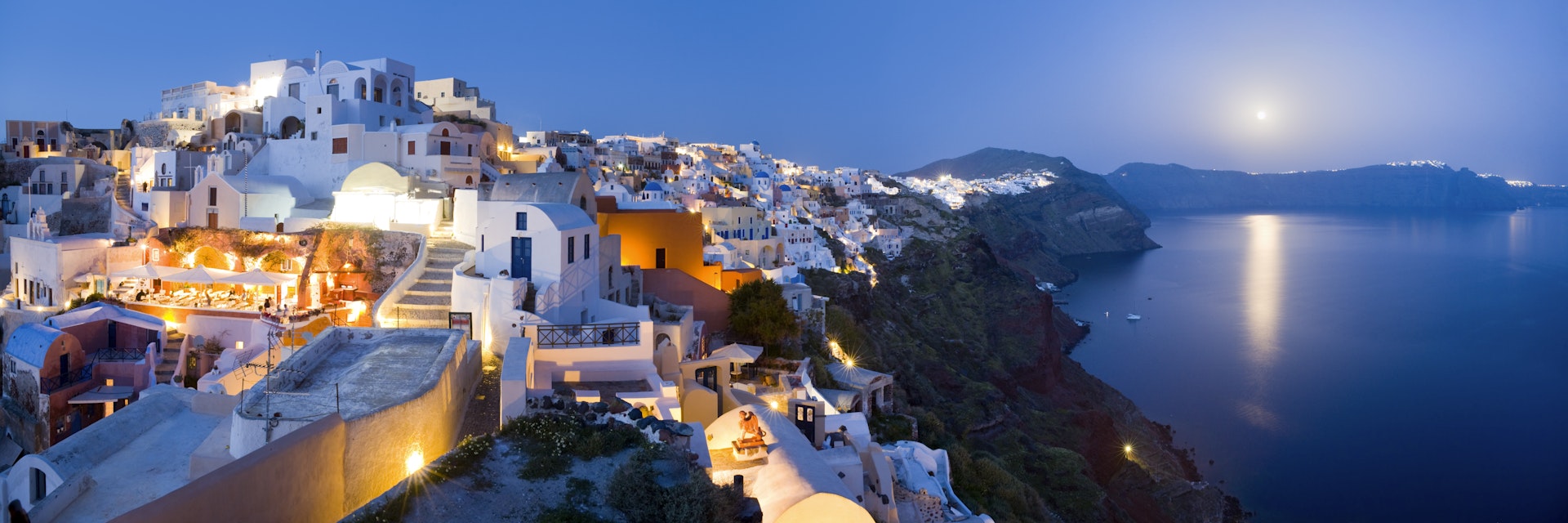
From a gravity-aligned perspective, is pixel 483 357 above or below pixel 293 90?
below

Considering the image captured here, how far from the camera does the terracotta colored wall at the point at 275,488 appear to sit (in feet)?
17.3

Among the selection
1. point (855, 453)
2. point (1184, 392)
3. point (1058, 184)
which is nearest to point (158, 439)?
point (855, 453)

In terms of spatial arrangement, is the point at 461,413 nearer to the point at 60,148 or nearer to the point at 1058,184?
the point at 60,148

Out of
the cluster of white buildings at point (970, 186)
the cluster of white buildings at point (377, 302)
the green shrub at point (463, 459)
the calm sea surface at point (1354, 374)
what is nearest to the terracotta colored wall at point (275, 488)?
the cluster of white buildings at point (377, 302)

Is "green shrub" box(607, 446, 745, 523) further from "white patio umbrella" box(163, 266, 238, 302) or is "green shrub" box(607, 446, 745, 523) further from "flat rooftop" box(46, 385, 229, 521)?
"white patio umbrella" box(163, 266, 238, 302)

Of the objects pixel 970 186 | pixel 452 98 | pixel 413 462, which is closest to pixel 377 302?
pixel 413 462

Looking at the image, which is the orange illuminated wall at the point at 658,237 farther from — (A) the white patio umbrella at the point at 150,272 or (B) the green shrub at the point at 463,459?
(B) the green shrub at the point at 463,459

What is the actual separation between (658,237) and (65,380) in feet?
39.0

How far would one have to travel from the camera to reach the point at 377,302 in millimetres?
14094

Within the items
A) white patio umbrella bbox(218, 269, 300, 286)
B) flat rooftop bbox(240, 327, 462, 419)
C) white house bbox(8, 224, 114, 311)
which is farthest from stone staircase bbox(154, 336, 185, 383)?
flat rooftop bbox(240, 327, 462, 419)

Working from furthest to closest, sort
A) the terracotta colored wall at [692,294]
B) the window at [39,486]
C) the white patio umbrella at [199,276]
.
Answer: the terracotta colored wall at [692,294] < the white patio umbrella at [199,276] < the window at [39,486]

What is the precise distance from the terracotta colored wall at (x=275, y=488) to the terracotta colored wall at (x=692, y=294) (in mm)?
12362

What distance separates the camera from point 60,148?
3766 centimetres

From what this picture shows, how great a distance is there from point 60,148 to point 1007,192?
348 ft
